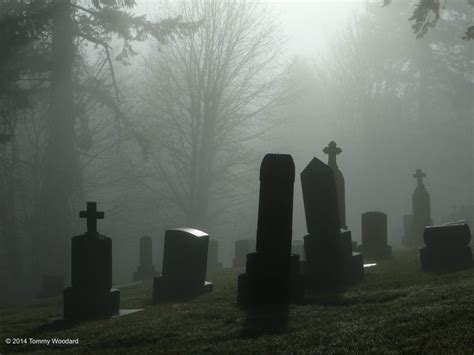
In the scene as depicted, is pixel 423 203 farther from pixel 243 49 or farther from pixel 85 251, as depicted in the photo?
pixel 85 251

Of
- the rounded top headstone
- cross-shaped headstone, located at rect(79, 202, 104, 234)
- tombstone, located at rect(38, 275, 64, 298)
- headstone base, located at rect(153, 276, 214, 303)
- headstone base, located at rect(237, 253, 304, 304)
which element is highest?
the rounded top headstone

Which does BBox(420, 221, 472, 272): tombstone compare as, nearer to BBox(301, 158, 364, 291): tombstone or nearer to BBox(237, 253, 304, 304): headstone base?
BBox(301, 158, 364, 291): tombstone

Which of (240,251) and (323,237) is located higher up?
(323,237)

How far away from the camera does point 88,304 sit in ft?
33.7

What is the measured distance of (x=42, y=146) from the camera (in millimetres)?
28359

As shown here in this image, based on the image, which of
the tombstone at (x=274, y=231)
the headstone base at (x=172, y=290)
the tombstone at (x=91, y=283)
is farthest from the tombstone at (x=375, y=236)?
the tombstone at (x=274, y=231)

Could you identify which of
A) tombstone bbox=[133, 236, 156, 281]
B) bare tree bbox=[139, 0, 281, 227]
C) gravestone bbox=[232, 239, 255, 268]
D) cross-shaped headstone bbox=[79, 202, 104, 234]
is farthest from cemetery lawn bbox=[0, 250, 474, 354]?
bare tree bbox=[139, 0, 281, 227]

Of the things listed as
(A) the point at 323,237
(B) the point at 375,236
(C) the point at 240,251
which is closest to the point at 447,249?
(A) the point at 323,237

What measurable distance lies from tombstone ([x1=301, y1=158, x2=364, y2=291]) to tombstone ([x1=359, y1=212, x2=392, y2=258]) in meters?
4.21

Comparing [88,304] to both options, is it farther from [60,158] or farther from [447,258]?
[60,158]

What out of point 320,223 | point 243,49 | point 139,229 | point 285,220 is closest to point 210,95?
point 243,49

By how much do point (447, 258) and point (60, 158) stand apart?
50.0ft

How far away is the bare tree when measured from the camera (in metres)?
26.6

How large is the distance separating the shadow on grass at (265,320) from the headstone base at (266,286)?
0.17 m
